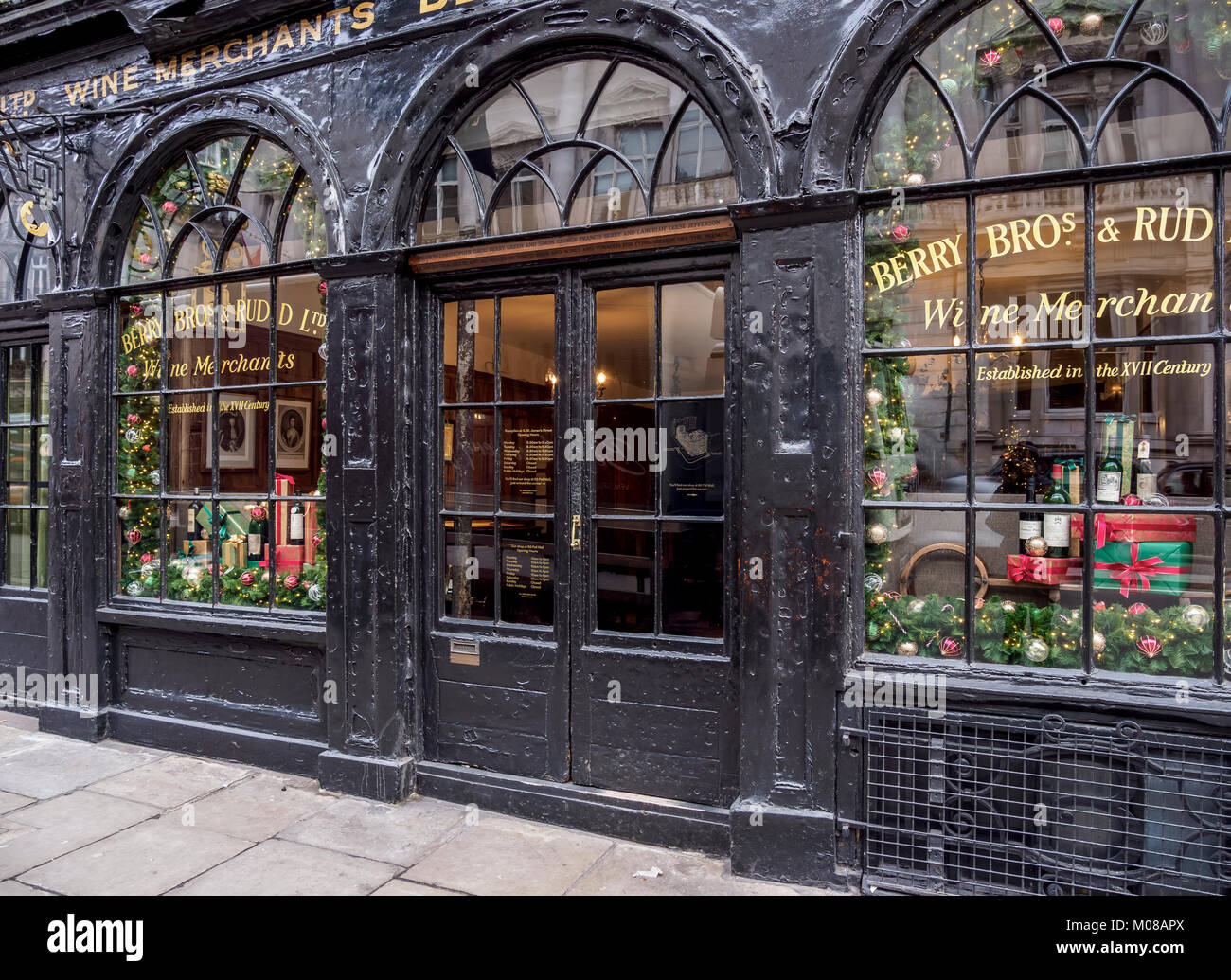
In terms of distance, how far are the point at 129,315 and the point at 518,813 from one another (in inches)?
181

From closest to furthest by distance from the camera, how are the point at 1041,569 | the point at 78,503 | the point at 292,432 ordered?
the point at 1041,569
the point at 292,432
the point at 78,503

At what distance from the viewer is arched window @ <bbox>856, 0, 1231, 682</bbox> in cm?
333

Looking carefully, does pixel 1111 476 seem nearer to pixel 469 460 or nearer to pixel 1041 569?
pixel 1041 569

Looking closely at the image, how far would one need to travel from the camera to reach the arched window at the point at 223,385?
505 cm

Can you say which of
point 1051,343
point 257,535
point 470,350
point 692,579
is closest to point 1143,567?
point 1051,343

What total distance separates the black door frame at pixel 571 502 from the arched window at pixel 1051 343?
685 mm

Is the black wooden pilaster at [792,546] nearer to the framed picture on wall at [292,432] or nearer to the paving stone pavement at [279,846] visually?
the paving stone pavement at [279,846]

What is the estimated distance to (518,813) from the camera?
4.34 metres

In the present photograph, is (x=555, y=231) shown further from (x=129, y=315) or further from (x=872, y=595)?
(x=129, y=315)

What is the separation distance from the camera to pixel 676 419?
416 centimetres

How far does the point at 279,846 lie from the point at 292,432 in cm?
250

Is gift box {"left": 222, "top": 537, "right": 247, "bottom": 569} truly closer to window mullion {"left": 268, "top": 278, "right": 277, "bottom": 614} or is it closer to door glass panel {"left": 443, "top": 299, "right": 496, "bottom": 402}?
window mullion {"left": 268, "top": 278, "right": 277, "bottom": 614}

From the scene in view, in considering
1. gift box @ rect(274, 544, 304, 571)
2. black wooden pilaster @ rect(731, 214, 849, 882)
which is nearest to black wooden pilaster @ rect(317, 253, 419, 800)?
gift box @ rect(274, 544, 304, 571)

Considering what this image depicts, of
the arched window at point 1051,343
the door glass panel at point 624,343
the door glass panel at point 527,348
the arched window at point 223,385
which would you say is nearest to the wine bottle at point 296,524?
the arched window at point 223,385
